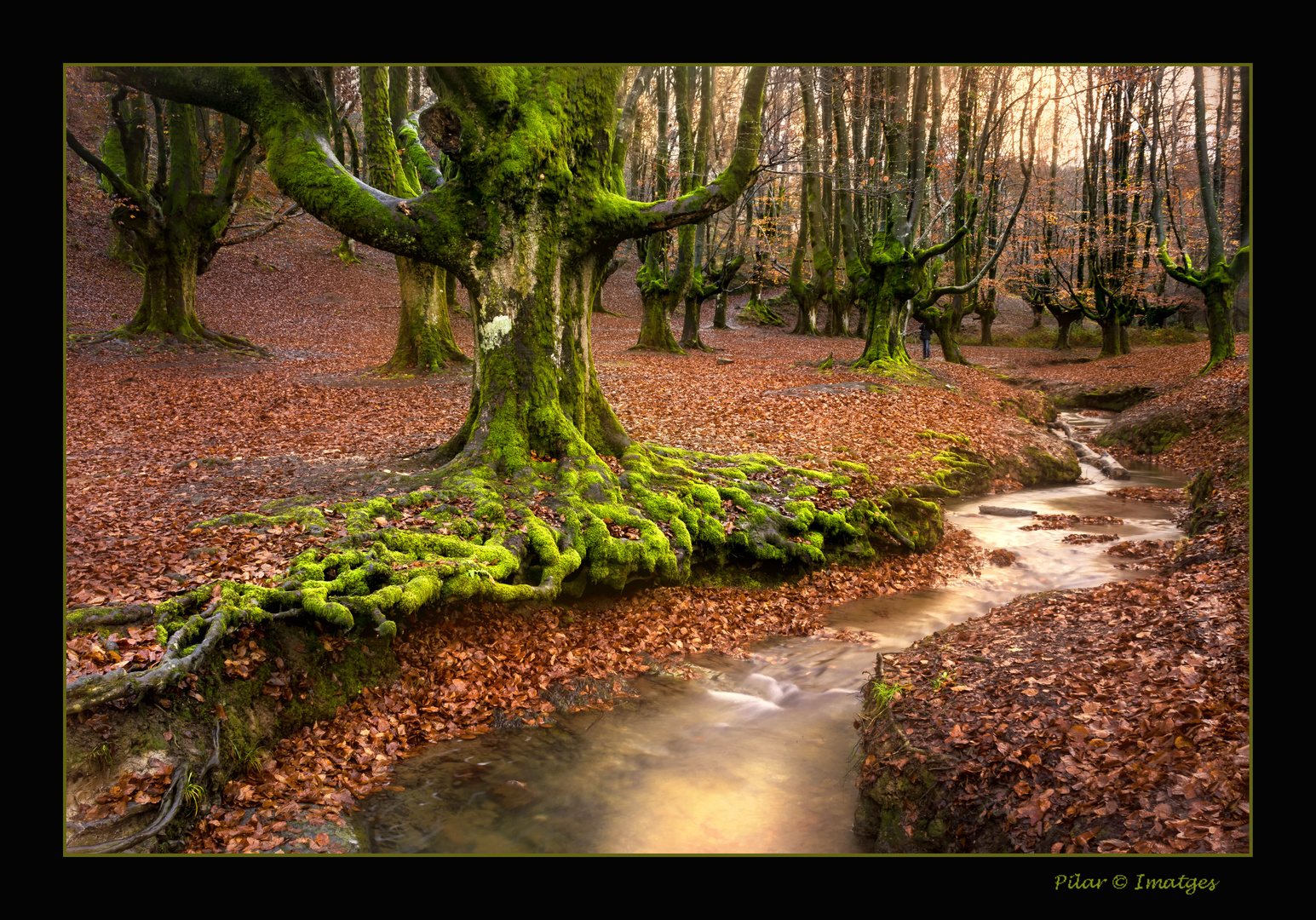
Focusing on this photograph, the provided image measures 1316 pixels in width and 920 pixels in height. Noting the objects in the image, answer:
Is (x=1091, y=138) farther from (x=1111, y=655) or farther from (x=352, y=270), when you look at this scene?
(x=1111, y=655)

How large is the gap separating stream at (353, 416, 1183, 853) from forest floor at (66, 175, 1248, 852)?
308 mm

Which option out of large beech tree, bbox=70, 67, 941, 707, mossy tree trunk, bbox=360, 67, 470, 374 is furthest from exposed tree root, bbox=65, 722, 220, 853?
mossy tree trunk, bbox=360, 67, 470, 374

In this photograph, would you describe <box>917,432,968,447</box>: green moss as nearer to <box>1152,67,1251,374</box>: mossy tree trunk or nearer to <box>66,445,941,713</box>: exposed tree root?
<box>66,445,941,713</box>: exposed tree root

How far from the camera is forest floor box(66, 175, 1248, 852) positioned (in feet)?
17.6

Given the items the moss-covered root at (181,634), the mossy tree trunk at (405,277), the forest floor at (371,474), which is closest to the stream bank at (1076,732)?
the forest floor at (371,474)

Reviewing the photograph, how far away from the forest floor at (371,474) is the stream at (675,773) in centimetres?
31

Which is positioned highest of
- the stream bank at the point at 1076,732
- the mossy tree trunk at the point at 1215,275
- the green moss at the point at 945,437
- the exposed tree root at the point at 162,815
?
the mossy tree trunk at the point at 1215,275

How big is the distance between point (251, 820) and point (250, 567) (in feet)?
7.32

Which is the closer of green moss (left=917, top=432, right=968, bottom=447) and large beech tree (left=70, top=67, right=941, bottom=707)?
large beech tree (left=70, top=67, right=941, bottom=707)

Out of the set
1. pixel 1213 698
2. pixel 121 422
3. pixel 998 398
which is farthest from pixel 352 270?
pixel 1213 698

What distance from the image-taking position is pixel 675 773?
5.75 m

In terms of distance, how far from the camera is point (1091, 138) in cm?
3500

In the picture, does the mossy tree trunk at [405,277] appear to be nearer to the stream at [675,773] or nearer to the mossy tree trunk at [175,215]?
the mossy tree trunk at [175,215]

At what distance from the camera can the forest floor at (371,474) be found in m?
5.36
